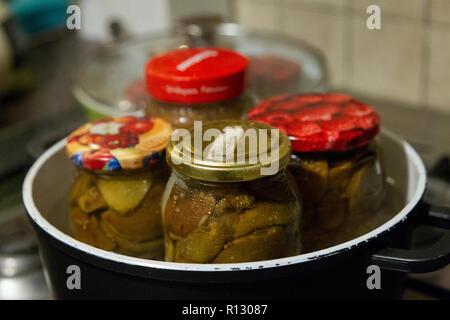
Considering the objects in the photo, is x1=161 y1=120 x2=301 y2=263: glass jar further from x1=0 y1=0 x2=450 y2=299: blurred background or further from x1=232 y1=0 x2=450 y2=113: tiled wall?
x1=232 y1=0 x2=450 y2=113: tiled wall

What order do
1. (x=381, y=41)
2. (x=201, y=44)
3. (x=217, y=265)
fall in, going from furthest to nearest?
(x=381, y=41) < (x=201, y=44) < (x=217, y=265)

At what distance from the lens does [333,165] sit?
44 cm

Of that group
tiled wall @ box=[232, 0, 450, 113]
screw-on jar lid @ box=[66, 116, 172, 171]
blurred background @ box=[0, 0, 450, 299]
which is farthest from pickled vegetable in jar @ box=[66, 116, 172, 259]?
tiled wall @ box=[232, 0, 450, 113]

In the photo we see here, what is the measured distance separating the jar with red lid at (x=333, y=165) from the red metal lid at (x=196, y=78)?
0.11ft

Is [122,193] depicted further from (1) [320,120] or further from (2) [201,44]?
(2) [201,44]

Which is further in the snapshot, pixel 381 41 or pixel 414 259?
pixel 381 41

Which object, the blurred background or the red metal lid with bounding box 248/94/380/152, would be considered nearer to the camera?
the red metal lid with bounding box 248/94/380/152

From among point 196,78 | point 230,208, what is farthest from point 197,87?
point 230,208

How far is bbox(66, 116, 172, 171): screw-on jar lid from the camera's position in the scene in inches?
16.6

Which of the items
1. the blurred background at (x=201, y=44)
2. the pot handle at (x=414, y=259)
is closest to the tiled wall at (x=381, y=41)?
the blurred background at (x=201, y=44)

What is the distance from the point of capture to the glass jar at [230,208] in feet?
1.25

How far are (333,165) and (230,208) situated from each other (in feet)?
0.34

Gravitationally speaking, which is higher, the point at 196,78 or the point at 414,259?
the point at 196,78

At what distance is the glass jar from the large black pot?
3 cm
